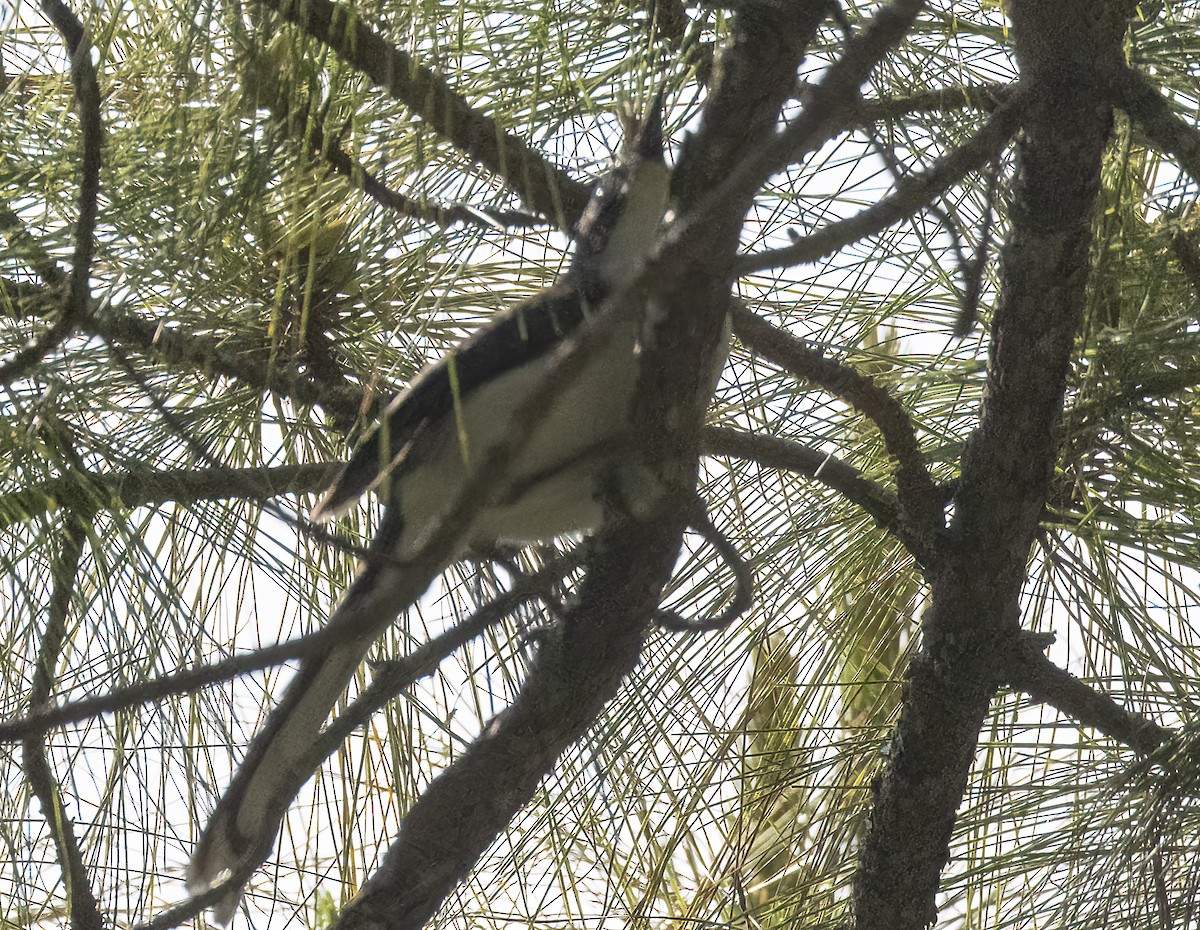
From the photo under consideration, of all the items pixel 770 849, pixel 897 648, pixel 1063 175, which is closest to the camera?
pixel 1063 175

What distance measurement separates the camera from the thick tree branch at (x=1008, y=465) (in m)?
1.23

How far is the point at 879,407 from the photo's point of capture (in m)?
1.35

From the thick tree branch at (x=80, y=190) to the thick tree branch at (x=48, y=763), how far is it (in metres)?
0.30

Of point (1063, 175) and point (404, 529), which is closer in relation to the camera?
point (1063, 175)

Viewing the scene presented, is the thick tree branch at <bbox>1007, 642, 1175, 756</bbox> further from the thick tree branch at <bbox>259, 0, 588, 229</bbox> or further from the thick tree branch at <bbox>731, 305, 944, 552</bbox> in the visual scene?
the thick tree branch at <bbox>259, 0, 588, 229</bbox>

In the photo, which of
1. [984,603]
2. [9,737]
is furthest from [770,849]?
[9,737]

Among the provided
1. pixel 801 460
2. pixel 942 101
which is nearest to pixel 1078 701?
pixel 801 460

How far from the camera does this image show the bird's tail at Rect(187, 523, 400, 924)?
1187 millimetres

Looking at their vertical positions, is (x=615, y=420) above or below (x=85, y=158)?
above

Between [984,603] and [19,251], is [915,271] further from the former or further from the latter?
[19,251]

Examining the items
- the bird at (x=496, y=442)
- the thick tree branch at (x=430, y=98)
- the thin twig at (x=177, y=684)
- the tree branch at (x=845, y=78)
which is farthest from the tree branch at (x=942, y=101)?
the thin twig at (x=177, y=684)

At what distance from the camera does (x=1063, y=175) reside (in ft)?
4.05

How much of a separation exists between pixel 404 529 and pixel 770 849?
749 mm

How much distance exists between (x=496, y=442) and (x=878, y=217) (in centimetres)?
53
